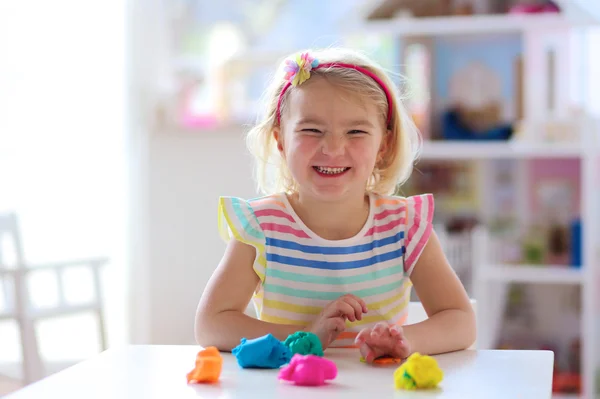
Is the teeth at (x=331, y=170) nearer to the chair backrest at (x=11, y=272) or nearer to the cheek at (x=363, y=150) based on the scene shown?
the cheek at (x=363, y=150)

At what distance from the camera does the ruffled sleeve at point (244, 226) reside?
49.4 inches

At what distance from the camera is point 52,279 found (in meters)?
3.14

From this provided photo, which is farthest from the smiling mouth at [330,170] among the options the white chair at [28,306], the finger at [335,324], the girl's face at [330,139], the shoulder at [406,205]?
the white chair at [28,306]

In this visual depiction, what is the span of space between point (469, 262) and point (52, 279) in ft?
4.72

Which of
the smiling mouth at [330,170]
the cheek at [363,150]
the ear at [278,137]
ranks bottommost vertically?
the smiling mouth at [330,170]

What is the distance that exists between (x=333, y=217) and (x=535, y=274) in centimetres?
144

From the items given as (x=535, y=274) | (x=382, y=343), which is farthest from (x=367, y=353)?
(x=535, y=274)

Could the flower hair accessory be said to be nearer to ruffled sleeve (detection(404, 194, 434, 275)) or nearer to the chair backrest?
ruffled sleeve (detection(404, 194, 434, 275))

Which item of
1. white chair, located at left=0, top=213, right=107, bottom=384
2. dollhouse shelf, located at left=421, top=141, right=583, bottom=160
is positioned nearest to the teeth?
white chair, located at left=0, top=213, right=107, bottom=384

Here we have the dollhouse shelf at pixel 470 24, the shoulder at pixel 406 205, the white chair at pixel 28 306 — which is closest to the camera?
the shoulder at pixel 406 205

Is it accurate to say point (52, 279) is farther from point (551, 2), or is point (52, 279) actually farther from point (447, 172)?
point (551, 2)

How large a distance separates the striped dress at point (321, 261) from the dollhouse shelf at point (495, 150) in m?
1.33

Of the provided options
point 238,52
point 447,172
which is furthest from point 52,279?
point 447,172

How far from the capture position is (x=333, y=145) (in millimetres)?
1214
